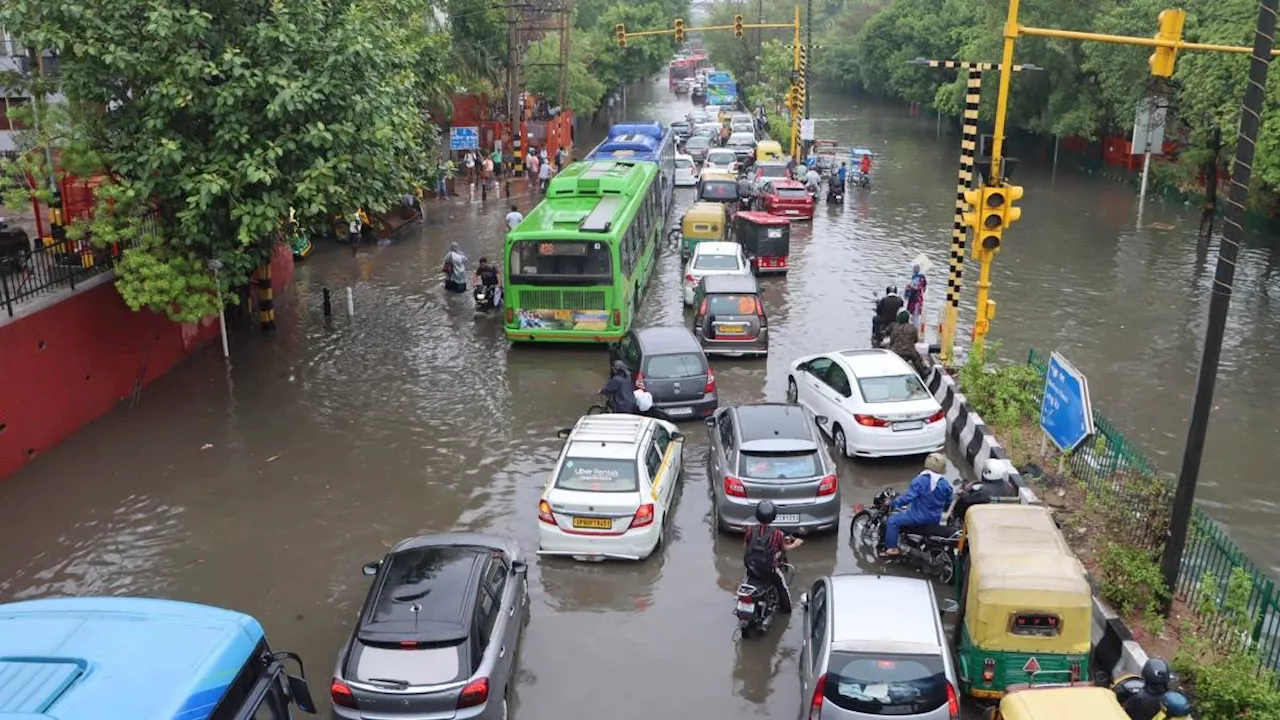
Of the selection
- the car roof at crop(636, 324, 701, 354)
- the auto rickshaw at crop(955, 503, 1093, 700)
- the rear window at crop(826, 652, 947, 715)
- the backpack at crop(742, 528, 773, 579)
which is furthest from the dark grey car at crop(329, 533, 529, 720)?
the car roof at crop(636, 324, 701, 354)

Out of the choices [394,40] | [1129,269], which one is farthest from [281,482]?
[1129,269]

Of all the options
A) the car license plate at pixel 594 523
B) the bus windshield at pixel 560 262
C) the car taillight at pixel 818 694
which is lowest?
the car license plate at pixel 594 523

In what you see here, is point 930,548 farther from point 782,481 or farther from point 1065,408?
point 1065,408

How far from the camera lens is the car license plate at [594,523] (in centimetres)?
1209

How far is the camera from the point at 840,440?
51.3 ft

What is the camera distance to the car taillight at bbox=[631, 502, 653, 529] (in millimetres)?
12062

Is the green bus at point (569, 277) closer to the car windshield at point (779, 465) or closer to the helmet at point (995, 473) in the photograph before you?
the car windshield at point (779, 465)

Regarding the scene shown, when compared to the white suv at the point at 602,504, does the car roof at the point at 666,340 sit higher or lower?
higher

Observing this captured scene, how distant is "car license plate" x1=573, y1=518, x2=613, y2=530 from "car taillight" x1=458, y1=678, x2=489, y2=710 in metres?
3.59

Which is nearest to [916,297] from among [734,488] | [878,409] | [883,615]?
[878,409]

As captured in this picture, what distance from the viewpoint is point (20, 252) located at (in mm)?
17078

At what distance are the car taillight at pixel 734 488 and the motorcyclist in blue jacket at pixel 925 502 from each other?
1.76 meters

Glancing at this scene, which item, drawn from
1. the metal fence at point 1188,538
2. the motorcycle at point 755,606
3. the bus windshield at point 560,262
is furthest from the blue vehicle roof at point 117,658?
the bus windshield at point 560,262

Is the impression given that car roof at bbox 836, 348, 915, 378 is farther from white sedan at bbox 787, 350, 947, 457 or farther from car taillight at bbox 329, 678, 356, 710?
car taillight at bbox 329, 678, 356, 710
